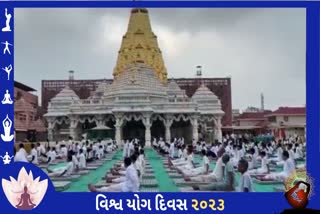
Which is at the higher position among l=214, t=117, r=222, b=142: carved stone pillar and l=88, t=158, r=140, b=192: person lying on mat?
l=214, t=117, r=222, b=142: carved stone pillar

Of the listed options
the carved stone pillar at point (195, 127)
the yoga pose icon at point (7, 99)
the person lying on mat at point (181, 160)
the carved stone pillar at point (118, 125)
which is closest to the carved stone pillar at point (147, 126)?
the carved stone pillar at point (118, 125)

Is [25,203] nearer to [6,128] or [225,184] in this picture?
[6,128]

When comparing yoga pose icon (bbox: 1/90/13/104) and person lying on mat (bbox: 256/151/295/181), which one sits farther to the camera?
person lying on mat (bbox: 256/151/295/181)

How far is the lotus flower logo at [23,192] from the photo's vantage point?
5945mm

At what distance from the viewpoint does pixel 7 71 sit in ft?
19.9

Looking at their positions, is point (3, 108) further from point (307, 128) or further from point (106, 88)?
point (106, 88)

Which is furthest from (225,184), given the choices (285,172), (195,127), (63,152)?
(195,127)

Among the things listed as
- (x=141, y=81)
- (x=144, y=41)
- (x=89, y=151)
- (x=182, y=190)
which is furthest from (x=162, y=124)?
(x=182, y=190)

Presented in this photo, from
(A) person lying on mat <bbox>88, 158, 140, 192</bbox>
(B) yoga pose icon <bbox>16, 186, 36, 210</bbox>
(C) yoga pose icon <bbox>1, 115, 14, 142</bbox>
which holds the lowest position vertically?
(B) yoga pose icon <bbox>16, 186, 36, 210</bbox>

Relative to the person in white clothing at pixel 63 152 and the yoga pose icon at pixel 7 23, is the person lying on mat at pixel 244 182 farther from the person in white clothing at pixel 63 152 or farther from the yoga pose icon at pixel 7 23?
the person in white clothing at pixel 63 152

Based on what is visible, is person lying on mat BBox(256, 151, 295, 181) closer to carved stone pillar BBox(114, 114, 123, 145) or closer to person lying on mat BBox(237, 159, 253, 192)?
person lying on mat BBox(237, 159, 253, 192)

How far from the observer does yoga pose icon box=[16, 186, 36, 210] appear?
593 centimetres

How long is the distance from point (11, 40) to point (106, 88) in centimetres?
1511

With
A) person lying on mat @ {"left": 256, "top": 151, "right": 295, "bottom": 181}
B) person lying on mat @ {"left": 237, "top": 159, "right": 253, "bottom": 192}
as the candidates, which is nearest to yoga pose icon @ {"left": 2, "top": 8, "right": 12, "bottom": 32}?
person lying on mat @ {"left": 237, "top": 159, "right": 253, "bottom": 192}
